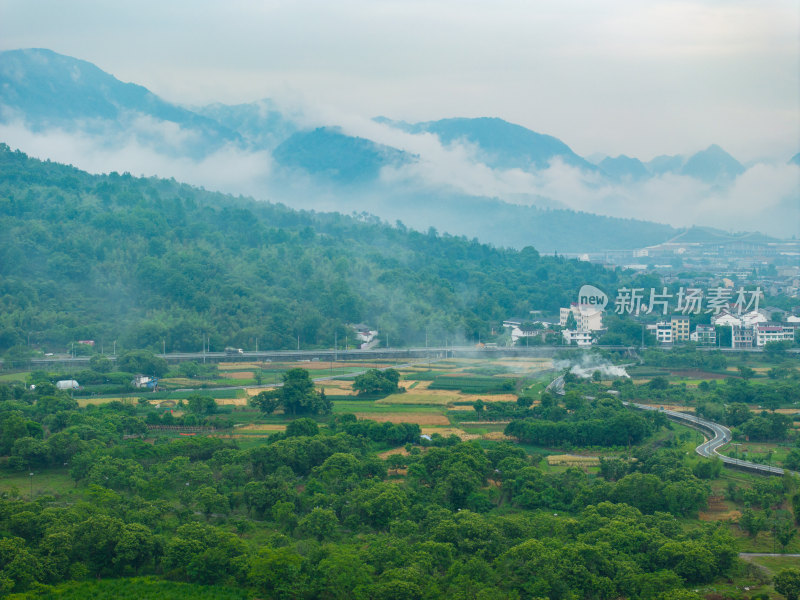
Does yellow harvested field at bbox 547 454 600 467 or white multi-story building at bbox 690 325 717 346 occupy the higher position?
white multi-story building at bbox 690 325 717 346

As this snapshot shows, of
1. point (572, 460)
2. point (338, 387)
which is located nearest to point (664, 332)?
point (338, 387)

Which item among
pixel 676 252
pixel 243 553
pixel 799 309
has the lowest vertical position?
pixel 243 553

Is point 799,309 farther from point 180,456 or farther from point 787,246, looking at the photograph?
point 787,246

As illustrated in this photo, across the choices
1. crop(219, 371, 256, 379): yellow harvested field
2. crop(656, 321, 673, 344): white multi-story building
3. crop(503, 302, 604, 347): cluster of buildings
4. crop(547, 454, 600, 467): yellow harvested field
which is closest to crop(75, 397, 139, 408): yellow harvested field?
crop(219, 371, 256, 379): yellow harvested field

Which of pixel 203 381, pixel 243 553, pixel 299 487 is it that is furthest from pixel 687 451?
pixel 203 381

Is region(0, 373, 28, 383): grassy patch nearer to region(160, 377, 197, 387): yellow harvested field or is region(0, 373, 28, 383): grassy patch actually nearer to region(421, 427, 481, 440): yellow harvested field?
region(160, 377, 197, 387): yellow harvested field

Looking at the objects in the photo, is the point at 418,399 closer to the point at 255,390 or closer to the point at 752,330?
the point at 255,390
